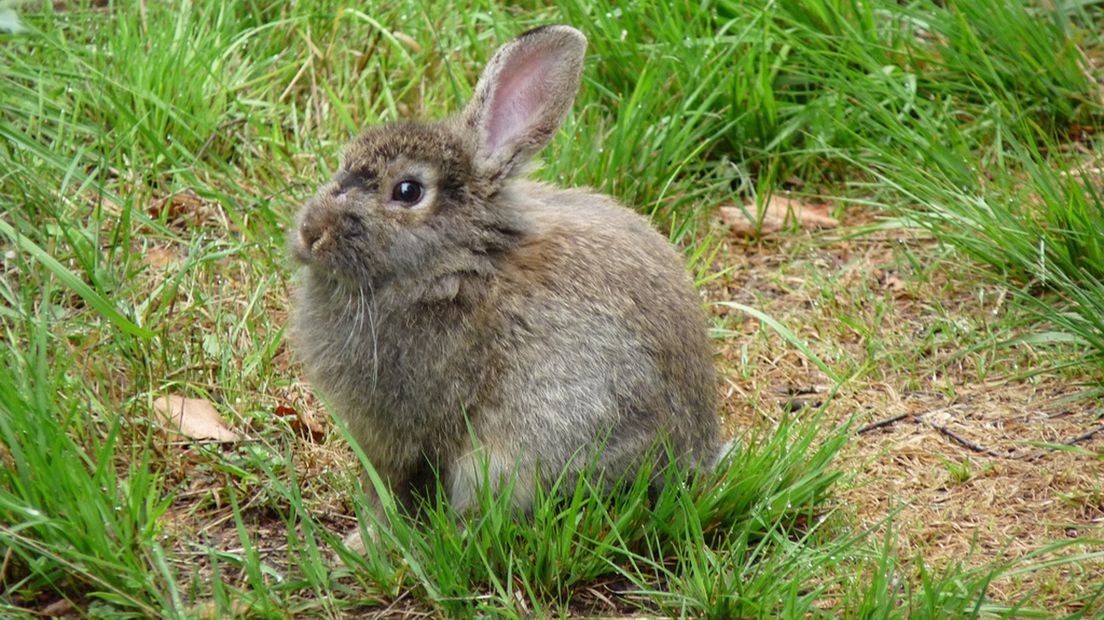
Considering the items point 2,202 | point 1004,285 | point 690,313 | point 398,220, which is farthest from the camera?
point 1004,285

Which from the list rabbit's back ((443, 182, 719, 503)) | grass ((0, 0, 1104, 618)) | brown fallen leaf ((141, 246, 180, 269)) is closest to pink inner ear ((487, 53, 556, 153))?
rabbit's back ((443, 182, 719, 503))

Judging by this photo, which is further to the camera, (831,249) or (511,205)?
(831,249)

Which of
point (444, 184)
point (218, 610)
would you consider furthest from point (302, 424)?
point (218, 610)

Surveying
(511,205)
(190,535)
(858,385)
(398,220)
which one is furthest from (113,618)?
(858,385)

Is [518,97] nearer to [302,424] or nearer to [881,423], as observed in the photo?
[302,424]

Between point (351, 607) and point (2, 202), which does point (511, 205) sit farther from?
point (2, 202)

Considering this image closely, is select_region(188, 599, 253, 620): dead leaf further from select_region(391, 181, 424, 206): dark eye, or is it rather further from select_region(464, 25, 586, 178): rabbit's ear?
select_region(464, 25, 586, 178): rabbit's ear
